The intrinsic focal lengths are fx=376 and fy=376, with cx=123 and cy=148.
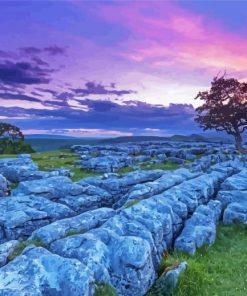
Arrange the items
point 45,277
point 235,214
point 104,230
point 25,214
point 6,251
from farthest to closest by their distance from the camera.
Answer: point 235,214
point 25,214
point 104,230
point 6,251
point 45,277

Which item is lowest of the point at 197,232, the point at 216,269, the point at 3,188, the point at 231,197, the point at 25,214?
the point at 216,269

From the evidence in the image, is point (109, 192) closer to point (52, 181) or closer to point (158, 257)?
point (52, 181)

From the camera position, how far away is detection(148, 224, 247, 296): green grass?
1611cm

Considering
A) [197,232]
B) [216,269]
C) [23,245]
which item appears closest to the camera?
[23,245]

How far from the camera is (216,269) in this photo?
1891 cm

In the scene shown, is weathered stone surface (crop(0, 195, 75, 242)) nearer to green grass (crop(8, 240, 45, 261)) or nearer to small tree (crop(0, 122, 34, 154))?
green grass (crop(8, 240, 45, 261))

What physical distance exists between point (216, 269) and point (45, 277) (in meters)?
9.85

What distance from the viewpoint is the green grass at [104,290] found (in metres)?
13.4

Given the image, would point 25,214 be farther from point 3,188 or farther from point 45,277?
point 3,188

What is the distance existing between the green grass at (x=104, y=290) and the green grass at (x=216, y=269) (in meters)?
2.24

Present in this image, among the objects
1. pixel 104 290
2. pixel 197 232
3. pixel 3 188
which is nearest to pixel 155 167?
pixel 3 188

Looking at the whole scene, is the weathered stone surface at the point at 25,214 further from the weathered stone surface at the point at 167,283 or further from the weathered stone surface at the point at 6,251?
the weathered stone surface at the point at 167,283

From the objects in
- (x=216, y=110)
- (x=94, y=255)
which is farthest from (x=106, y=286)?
(x=216, y=110)

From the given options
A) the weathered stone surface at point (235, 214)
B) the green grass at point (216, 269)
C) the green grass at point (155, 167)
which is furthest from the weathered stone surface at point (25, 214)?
the green grass at point (155, 167)
